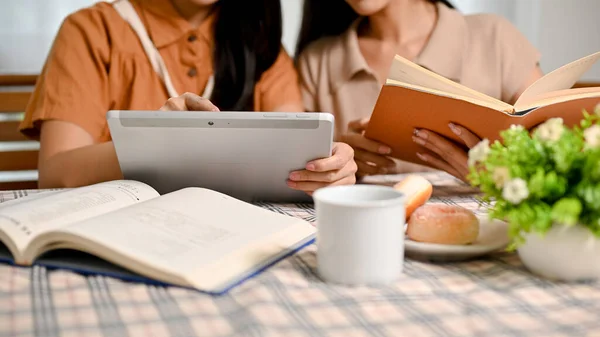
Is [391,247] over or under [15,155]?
over

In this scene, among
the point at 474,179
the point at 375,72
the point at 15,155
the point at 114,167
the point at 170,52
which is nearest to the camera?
the point at 474,179

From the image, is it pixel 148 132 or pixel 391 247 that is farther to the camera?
pixel 148 132

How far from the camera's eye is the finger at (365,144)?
110 cm

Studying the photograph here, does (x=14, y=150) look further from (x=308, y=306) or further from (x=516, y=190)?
(x=516, y=190)

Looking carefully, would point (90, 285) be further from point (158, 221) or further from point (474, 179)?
point (474, 179)

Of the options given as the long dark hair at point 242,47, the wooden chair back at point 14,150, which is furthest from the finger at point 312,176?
the wooden chair back at point 14,150

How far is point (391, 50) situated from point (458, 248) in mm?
1018

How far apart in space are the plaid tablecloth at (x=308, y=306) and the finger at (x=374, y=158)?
0.52m

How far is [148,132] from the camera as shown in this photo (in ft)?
2.72

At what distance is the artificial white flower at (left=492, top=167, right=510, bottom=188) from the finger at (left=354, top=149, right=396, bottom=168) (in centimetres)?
57

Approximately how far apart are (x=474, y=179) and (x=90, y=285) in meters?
0.39

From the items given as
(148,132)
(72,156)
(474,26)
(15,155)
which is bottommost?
(15,155)

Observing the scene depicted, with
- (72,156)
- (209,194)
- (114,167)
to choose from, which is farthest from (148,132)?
(72,156)

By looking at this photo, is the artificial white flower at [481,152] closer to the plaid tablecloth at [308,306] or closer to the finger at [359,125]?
the plaid tablecloth at [308,306]
